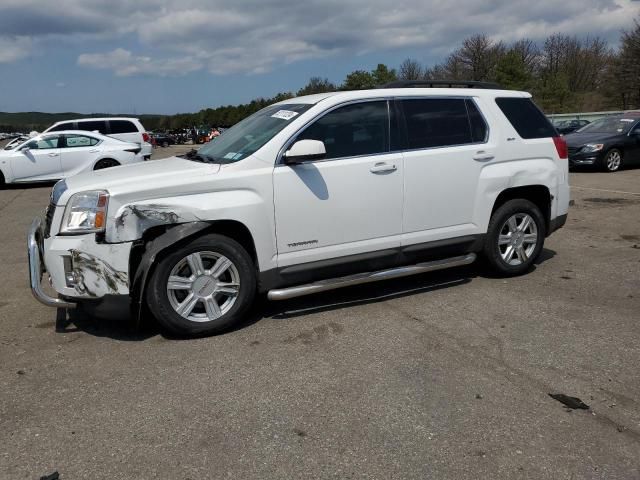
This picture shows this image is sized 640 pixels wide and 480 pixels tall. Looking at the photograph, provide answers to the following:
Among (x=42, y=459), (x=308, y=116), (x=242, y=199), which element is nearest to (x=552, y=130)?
(x=308, y=116)

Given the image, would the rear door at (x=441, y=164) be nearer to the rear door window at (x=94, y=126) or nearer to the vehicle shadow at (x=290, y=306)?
the vehicle shadow at (x=290, y=306)

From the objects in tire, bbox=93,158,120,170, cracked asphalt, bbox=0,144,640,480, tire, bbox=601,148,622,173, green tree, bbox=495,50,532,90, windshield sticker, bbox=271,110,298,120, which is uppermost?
green tree, bbox=495,50,532,90

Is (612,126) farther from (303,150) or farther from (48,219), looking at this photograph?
(48,219)

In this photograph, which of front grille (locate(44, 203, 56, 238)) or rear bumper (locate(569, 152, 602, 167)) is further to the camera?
rear bumper (locate(569, 152, 602, 167))

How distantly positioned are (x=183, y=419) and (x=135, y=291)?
4.08ft

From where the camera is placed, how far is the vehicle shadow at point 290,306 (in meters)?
4.29

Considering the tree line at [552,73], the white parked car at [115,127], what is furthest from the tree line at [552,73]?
the white parked car at [115,127]

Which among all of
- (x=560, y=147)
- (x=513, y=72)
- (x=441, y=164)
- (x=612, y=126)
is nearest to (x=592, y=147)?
(x=612, y=126)

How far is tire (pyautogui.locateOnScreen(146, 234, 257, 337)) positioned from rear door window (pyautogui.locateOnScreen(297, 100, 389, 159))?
114cm

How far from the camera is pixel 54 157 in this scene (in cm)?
1487

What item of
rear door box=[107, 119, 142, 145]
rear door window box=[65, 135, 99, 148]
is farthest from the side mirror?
rear door box=[107, 119, 142, 145]

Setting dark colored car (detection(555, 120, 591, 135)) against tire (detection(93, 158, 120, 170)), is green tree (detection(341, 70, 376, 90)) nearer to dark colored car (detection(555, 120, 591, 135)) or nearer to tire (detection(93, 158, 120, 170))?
dark colored car (detection(555, 120, 591, 135))

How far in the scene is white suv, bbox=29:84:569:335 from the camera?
4027mm

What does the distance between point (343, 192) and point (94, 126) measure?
17070 mm
